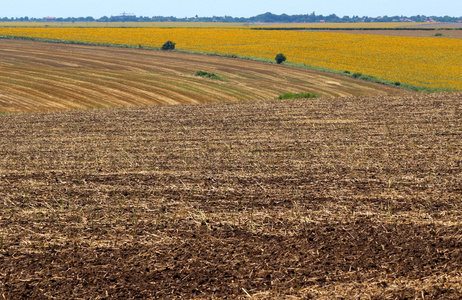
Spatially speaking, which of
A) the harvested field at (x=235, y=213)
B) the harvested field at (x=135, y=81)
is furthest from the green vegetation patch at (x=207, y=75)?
the harvested field at (x=235, y=213)

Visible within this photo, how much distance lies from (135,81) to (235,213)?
34537 millimetres

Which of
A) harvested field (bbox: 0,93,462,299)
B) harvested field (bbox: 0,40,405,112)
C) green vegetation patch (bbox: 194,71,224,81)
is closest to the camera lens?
harvested field (bbox: 0,93,462,299)

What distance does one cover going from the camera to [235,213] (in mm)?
9680

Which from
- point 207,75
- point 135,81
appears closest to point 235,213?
point 135,81

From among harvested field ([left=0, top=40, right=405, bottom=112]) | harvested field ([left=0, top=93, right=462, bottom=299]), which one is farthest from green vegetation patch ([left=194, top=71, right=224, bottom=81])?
harvested field ([left=0, top=93, right=462, bottom=299])

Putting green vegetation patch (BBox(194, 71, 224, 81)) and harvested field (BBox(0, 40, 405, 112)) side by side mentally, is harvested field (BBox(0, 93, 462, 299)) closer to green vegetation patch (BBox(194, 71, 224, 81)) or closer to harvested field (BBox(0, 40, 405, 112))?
harvested field (BBox(0, 40, 405, 112))

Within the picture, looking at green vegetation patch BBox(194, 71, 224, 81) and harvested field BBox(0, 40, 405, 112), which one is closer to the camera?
harvested field BBox(0, 40, 405, 112)

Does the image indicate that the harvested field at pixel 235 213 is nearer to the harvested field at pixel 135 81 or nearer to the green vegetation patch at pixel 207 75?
the harvested field at pixel 135 81

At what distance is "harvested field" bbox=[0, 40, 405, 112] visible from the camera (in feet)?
116

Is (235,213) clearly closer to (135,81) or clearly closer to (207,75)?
(135,81)

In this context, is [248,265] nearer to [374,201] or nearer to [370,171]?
[374,201]

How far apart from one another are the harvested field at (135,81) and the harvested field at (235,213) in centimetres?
1774

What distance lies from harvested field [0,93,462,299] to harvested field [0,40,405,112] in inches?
698

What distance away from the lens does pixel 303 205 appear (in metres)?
9.98
